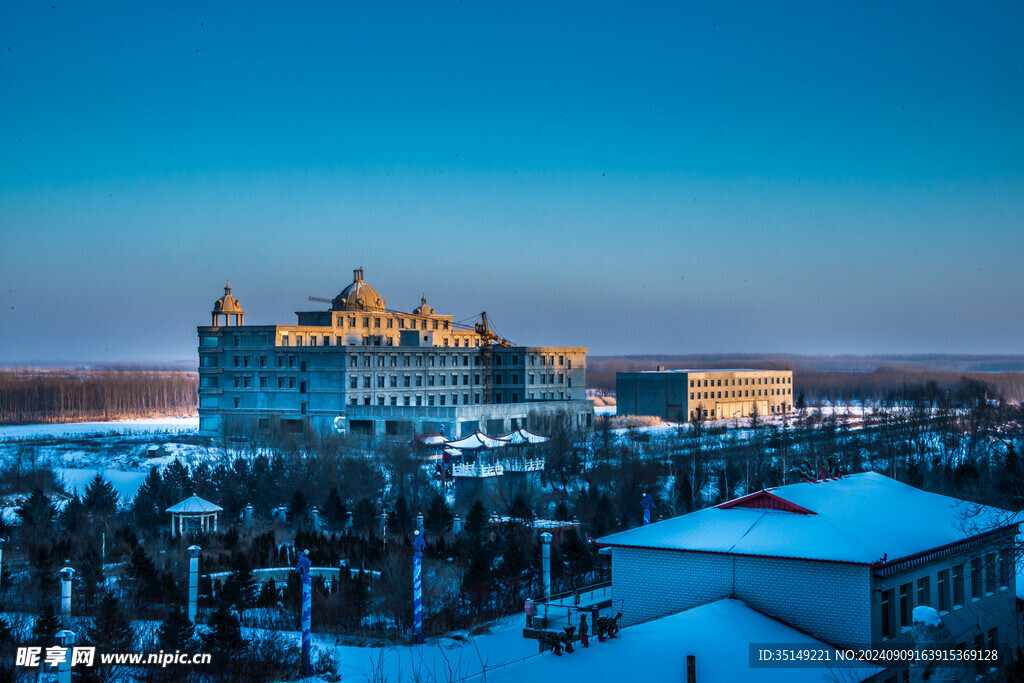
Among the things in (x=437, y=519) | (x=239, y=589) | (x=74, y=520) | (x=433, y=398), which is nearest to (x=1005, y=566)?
(x=239, y=589)

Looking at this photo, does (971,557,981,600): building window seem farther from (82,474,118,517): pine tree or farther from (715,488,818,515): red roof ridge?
(82,474,118,517): pine tree

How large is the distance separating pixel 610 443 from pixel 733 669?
4561 centimetres

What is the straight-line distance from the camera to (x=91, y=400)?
14062 centimetres

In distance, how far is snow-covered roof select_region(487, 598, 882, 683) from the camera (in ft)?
50.0

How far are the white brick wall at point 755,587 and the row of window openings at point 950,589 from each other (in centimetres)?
87

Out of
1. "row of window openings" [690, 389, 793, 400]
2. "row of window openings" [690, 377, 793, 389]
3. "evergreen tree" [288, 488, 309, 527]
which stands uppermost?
"row of window openings" [690, 377, 793, 389]

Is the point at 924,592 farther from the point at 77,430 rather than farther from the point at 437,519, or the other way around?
the point at 77,430

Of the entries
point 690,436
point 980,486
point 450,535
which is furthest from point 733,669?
point 690,436

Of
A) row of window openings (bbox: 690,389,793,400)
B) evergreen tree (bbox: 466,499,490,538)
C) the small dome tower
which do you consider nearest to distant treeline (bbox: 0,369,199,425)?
the small dome tower

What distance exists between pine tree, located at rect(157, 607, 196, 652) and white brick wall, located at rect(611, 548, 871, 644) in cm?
830

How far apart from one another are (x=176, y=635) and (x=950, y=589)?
14786 millimetres

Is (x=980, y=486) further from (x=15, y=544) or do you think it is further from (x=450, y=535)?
(x=15, y=544)

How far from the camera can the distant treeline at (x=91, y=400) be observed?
401ft

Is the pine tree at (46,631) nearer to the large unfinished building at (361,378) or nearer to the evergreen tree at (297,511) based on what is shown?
the evergreen tree at (297,511)
